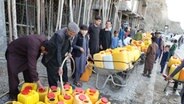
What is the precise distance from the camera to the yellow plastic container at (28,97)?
10.0 ft

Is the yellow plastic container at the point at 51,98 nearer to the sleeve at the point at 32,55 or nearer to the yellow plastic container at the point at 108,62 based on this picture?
the sleeve at the point at 32,55

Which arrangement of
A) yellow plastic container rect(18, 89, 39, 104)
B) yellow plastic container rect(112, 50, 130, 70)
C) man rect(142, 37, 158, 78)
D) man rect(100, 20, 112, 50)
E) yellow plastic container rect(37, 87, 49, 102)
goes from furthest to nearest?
1. man rect(142, 37, 158, 78)
2. man rect(100, 20, 112, 50)
3. yellow plastic container rect(112, 50, 130, 70)
4. yellow plastic container rect(37, 87, 49, 102)
5. yellow plastic container rect(18, 89, 39, 104)

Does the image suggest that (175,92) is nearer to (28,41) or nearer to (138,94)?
(138,94)

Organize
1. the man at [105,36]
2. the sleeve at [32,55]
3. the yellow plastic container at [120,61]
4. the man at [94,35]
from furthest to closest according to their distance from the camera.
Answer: the man at [105,36]
the man at [94,35]
the yellow plastic container at [120,61]
the sleeve at [32,55]

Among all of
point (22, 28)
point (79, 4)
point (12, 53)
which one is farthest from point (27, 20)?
point (12, 53)

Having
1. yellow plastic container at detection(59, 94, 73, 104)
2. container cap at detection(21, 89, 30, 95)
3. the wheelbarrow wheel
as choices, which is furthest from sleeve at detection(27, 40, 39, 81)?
the wheelbarrow wheel

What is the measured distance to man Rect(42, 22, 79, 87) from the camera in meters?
3.85

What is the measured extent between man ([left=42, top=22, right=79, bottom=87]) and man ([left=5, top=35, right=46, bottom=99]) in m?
0.21

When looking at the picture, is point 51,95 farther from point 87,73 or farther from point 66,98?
point 87,73

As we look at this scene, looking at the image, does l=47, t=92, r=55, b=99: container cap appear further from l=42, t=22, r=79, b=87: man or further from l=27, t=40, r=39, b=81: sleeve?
l=42, t=22, r=79, b=87: man

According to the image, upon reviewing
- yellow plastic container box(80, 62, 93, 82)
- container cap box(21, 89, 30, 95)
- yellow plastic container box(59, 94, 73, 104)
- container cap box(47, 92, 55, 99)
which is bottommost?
yellow plastic container box(80, 62, 93, 82)

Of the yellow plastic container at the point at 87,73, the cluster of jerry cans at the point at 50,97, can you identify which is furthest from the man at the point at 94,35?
the cluster of jerry cans at the point at 50,97

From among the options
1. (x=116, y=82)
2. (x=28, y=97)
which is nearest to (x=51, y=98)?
(x=28, y=97)

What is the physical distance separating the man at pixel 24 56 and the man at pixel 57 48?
0.21 meters
